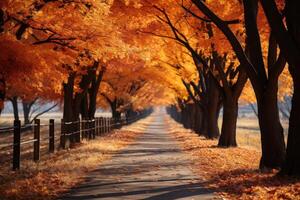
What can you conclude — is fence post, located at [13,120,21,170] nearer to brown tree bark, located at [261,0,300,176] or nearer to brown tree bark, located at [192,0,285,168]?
brown tree bark, located at [192,0,285,168]

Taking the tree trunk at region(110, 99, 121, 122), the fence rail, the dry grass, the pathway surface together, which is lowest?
the pathway surface

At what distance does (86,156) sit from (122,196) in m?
7.89

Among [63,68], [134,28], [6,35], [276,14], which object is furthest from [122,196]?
[134,28]

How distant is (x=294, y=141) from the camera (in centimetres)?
1084

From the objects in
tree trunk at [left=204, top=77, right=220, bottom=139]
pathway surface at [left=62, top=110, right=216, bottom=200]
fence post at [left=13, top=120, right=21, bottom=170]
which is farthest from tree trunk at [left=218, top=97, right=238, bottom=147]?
fence post at [left=13, top=120, right=21, bottom=170]

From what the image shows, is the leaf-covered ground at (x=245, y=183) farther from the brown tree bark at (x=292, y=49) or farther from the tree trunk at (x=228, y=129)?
the tree trunk at (x=228, y=129)

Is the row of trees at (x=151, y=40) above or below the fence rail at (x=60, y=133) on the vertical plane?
above

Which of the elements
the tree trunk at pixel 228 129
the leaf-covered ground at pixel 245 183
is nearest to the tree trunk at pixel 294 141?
the leaf-covered ground at pixel 245 183

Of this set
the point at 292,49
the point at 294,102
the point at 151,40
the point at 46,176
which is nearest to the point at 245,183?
the point at 294,102

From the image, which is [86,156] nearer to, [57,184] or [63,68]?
[63,68]

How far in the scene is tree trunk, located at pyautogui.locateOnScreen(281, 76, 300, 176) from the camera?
35.2 ft

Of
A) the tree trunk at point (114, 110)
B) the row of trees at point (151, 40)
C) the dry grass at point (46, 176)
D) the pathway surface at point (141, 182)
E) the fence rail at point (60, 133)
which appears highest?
the row of trees at point (151, 40)

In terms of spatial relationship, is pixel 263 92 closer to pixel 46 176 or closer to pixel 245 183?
pixel 245 183

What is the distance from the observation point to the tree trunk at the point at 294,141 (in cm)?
1073
